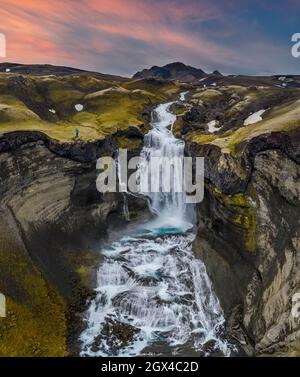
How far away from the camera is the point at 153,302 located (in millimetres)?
39812

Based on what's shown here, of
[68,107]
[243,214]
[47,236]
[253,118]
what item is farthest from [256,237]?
[68,107]

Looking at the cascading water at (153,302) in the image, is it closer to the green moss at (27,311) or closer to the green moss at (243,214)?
the green moss at (27,311)

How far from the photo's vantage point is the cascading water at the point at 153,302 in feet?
117

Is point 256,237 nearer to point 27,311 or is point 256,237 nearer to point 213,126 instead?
point 27,311

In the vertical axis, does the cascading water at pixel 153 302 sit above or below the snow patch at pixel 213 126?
below

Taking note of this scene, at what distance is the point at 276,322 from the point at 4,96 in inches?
2572

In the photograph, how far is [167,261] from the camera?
46.8 m

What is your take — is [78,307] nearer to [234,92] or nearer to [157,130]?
[157,130]

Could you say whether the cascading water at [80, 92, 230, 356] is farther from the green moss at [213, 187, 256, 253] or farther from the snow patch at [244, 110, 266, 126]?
the snow patch at [244, 110, 266, 126]

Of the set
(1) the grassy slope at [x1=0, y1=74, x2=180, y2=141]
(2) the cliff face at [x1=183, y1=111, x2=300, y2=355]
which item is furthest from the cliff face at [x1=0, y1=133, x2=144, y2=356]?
(2) the cliff face at [x1=183, y1=111, x2=300, y2=355]

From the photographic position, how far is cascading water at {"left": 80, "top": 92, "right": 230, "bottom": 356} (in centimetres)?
3556

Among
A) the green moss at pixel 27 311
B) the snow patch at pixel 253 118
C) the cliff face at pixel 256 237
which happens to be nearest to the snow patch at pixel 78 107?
the snow patch at pixel 253 118

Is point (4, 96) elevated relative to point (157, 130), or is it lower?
elevated
